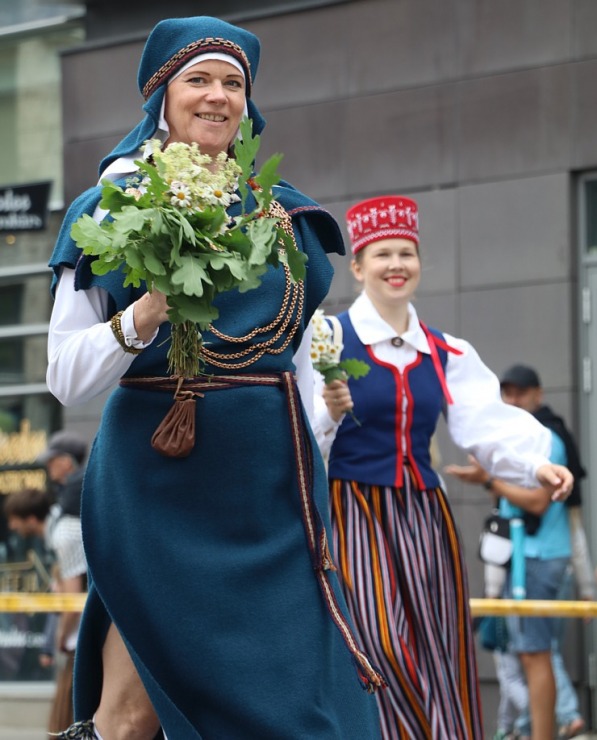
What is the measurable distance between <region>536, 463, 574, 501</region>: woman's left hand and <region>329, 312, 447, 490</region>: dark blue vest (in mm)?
524

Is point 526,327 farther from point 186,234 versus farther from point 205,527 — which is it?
point 186,234

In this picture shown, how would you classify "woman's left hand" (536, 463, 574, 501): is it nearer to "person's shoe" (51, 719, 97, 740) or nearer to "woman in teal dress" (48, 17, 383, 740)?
"woman in teal dress" (48, 17, 383, 740)

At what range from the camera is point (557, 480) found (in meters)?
4.92

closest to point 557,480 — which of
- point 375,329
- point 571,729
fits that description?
point 375,329

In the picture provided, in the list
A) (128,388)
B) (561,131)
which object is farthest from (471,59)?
(128,388)

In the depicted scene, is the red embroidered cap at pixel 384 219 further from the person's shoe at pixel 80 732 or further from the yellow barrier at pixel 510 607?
the person's shoe at pixel 80 732

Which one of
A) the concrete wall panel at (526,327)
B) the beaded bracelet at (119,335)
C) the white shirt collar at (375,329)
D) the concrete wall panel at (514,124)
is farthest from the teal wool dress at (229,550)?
the concrete wall panel at (514,124)

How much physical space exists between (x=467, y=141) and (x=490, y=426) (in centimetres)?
535

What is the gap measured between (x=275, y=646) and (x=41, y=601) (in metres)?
4.87

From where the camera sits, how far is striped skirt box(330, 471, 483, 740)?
5133 mm

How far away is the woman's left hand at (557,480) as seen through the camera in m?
4.86

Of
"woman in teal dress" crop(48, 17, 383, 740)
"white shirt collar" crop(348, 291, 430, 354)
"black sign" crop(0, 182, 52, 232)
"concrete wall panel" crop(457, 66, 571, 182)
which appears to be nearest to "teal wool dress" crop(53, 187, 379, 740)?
"woman in teal dress" crop(48, 17, 383, 740)

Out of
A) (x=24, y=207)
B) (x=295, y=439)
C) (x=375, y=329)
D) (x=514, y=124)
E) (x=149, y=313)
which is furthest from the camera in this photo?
(x=24, y=207)

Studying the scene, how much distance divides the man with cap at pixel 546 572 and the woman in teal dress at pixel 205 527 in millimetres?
3842
